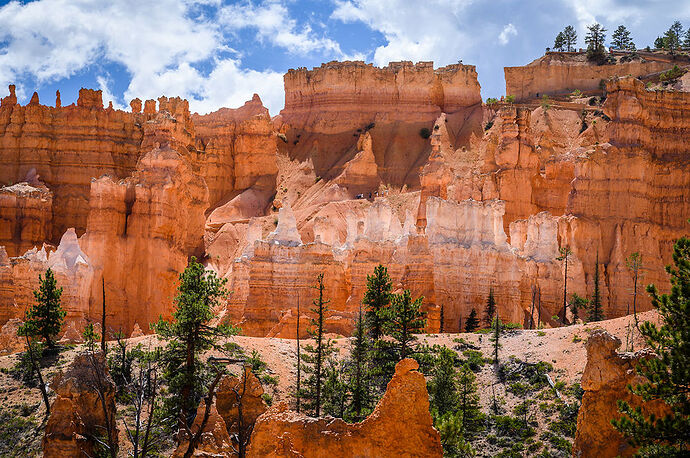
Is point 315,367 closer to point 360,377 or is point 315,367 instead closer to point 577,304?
point 360,377

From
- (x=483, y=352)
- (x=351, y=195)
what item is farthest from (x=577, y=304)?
(x=351, y=195)

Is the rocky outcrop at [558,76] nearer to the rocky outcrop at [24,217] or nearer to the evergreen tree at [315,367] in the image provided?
the rocky outcrop at [24,217]

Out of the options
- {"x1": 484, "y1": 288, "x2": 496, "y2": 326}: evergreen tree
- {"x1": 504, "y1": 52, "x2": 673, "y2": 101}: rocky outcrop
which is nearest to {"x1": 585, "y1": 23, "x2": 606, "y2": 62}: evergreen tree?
{"x1": 504, "y1": 52, "x2": 673, "y2": 101}: rocky outcrop

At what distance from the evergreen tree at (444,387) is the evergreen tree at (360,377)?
3020mm

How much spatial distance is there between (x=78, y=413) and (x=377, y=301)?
20.2 meters

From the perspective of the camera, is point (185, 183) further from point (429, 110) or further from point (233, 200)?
point (429, 110)

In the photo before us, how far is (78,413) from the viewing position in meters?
30.5

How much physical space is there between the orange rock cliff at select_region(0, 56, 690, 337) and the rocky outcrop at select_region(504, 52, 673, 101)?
0.99 ft

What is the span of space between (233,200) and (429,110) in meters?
27.1

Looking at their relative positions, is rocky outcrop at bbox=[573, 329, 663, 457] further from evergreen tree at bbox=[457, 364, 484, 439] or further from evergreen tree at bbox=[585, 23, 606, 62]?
evergreen tree at bbox=[585, 23, 606, 62]

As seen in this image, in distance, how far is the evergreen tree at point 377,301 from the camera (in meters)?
45.4

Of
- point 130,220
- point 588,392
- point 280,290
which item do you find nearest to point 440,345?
point 280,290

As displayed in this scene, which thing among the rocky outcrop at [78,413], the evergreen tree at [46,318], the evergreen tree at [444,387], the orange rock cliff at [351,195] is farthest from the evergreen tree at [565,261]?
the rocky outcrop at [78,413]

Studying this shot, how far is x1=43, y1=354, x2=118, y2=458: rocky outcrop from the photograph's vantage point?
94.6ft
